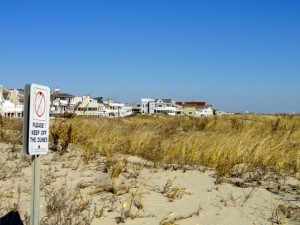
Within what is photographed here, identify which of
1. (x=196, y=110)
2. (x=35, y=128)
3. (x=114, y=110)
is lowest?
(x=35, y=128)

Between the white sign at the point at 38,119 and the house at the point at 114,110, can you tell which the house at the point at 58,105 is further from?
the house at the point at 114,110

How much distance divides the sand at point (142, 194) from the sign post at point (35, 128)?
29.4 inches

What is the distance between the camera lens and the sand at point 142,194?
3978 millimetres

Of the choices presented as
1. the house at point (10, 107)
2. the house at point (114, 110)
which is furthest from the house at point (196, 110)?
the house at point (10, 107)

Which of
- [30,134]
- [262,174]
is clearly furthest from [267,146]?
[30,134]

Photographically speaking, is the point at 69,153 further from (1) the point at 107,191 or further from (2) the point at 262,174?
(2) the point at 262,174

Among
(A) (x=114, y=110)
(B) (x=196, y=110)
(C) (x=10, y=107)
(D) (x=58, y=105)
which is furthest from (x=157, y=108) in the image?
(D) (x=58, y=105)

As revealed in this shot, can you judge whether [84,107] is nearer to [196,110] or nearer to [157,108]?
[157,108]

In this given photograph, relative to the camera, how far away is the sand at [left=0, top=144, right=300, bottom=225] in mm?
3978

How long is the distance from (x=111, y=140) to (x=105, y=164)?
213 cm

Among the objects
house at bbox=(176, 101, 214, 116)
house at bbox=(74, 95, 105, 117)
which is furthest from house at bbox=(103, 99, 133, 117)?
house at bbox=(176, 101, 214, 116)

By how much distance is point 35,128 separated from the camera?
2836 millimetres

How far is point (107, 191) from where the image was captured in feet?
15.6

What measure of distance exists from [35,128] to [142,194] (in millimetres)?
2278
